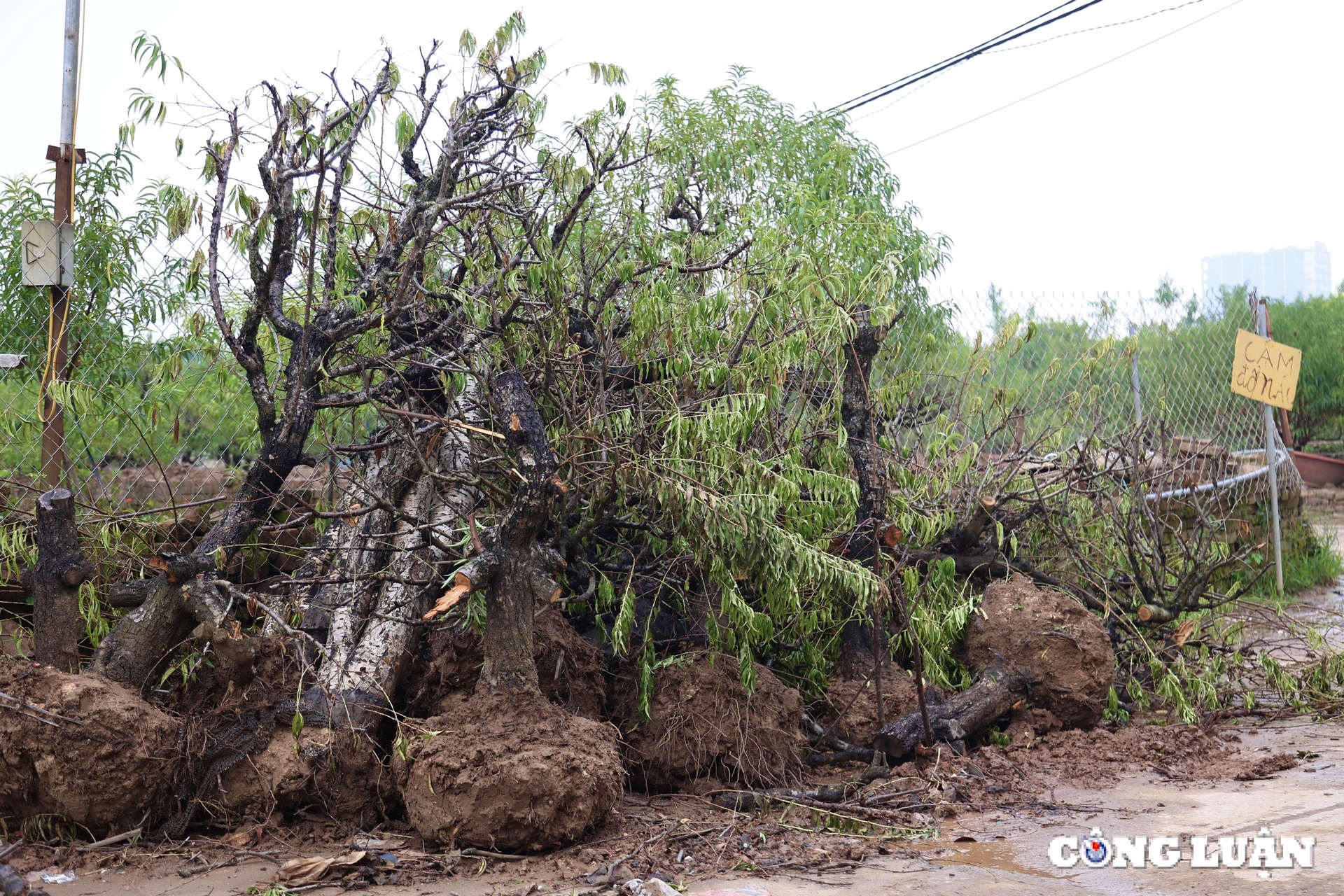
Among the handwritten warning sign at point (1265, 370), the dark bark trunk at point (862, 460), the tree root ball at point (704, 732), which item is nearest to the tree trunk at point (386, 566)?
the tree root ball at point (704, 732)

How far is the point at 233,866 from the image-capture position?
3.60 metres

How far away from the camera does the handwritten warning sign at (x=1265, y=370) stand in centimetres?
813

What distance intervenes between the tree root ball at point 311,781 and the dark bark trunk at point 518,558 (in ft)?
1.89

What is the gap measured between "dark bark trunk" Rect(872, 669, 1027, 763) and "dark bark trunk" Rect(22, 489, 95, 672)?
11.2 ft

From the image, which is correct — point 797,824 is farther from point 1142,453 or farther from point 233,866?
point 1142,453

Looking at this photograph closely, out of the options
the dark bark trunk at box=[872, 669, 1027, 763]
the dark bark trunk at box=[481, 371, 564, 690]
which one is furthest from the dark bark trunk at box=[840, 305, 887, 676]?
the dark bark trunk at box=[481, 371, 564, 690]

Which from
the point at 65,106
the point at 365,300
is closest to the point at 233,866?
the point at 365,300

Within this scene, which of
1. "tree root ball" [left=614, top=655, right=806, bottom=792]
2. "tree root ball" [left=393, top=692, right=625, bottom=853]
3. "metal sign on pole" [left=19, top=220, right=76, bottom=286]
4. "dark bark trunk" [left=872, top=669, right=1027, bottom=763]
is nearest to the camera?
"tree root ball" [left=393, top=692, right=625, bottom=853]

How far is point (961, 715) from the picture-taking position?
488cm

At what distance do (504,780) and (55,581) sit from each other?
206cm

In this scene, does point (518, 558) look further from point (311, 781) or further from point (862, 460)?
point (862, 460)

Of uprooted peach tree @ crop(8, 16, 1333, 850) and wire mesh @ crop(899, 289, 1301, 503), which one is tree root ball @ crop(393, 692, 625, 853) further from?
wire mesh @ crop(899, 289, 1301, 503)

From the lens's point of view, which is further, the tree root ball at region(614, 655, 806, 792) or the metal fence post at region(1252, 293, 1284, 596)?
the metal fence post at region(1252, 293, 1284, 596)

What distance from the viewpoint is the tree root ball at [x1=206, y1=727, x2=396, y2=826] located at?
3.93 meters
